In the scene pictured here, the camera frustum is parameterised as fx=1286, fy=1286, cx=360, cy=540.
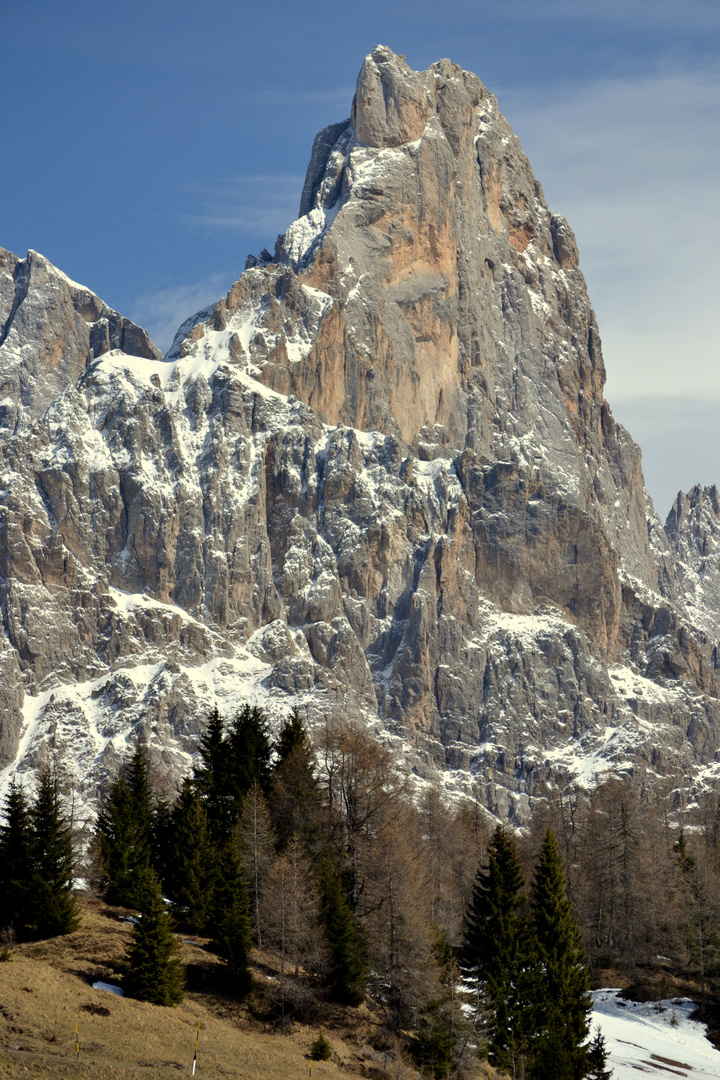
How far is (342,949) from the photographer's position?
62.8 meters

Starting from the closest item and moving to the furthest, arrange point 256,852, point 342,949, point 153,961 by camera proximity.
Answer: point 153,961 → point 342,949 → point 256,852

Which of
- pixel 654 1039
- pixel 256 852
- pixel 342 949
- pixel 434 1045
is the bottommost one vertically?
pixel 434 1045

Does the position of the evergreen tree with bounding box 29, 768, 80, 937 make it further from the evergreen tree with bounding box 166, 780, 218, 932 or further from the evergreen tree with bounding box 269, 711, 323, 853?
the evergreen tree with bounding box 269, 711, 323, 853

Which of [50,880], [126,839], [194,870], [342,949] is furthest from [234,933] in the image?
[126,839]

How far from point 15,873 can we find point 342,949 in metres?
16.2

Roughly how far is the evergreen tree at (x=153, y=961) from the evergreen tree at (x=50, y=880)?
5.70 m

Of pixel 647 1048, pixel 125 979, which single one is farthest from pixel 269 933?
pixel 647 1048

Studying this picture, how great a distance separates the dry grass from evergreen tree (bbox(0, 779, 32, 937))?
1851 millimetres

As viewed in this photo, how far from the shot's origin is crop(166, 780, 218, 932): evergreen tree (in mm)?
68125

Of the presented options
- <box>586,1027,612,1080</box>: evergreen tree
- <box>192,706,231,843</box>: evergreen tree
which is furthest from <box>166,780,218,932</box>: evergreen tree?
<box>586,1027,612,1080</box>: evergreen tree

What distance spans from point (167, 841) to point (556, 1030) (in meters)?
25.4

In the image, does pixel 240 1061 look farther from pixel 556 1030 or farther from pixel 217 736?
pixel 217 736

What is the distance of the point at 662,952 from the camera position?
98938 millimetres

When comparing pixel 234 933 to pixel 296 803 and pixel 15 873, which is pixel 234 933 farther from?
pixel 296 803
